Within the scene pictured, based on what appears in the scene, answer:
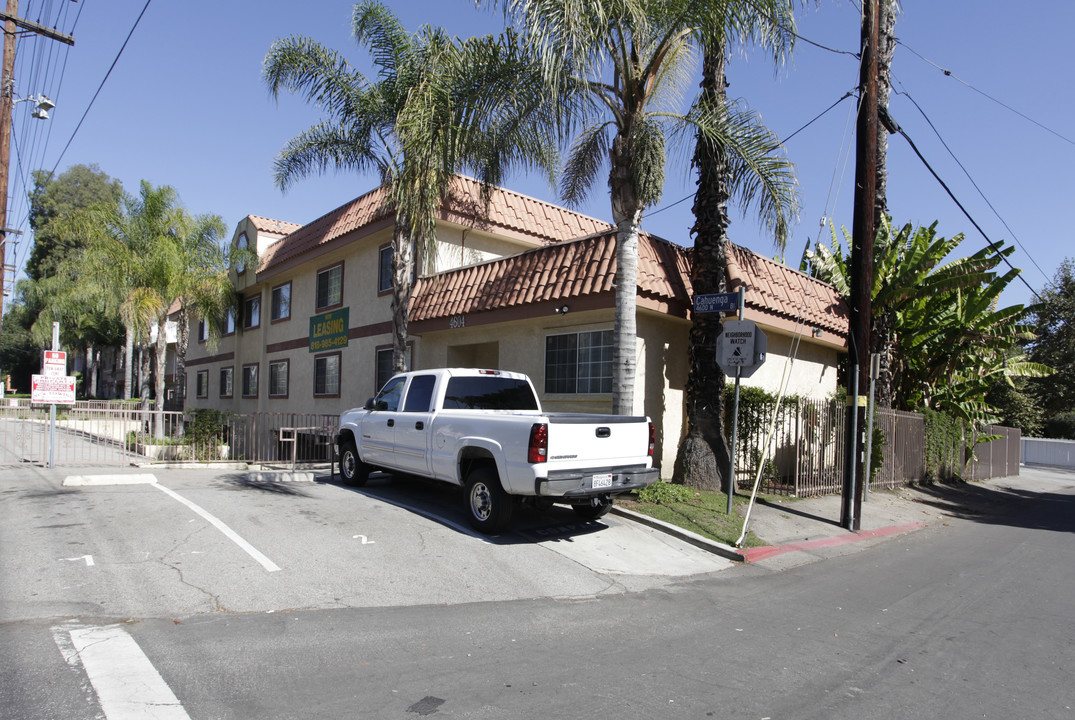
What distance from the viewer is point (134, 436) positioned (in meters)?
15.5

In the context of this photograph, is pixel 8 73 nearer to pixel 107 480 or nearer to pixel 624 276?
pixel 107 480

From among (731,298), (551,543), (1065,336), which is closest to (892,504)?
(731,298)

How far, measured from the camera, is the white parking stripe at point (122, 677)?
12.6 ft

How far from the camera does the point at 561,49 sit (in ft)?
29.1

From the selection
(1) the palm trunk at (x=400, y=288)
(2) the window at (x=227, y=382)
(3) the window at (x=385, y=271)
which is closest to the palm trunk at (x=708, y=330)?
(1) the palm trunk at (x=400, y=288)

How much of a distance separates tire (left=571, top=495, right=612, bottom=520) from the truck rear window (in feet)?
5.51

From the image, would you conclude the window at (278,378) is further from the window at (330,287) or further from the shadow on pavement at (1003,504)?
the shadow on pavement at (1003,504)

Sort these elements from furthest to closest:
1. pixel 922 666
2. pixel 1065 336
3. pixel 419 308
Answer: pixel 1065 336 < pixel 419 308 < pixel 922 666

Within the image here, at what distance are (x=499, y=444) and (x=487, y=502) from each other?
34.4 inches

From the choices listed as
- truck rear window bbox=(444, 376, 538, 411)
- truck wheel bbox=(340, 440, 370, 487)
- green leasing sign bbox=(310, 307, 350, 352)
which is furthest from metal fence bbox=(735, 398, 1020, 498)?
green leasing sign bbox=(310, 307, 350, 352)

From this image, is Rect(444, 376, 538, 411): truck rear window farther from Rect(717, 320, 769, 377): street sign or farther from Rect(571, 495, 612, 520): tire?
Rect(717, 320, 769, 377): street sign

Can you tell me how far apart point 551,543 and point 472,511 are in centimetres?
106

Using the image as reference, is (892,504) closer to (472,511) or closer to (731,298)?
(731,298)

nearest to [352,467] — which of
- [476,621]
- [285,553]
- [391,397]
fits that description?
[391,397]
